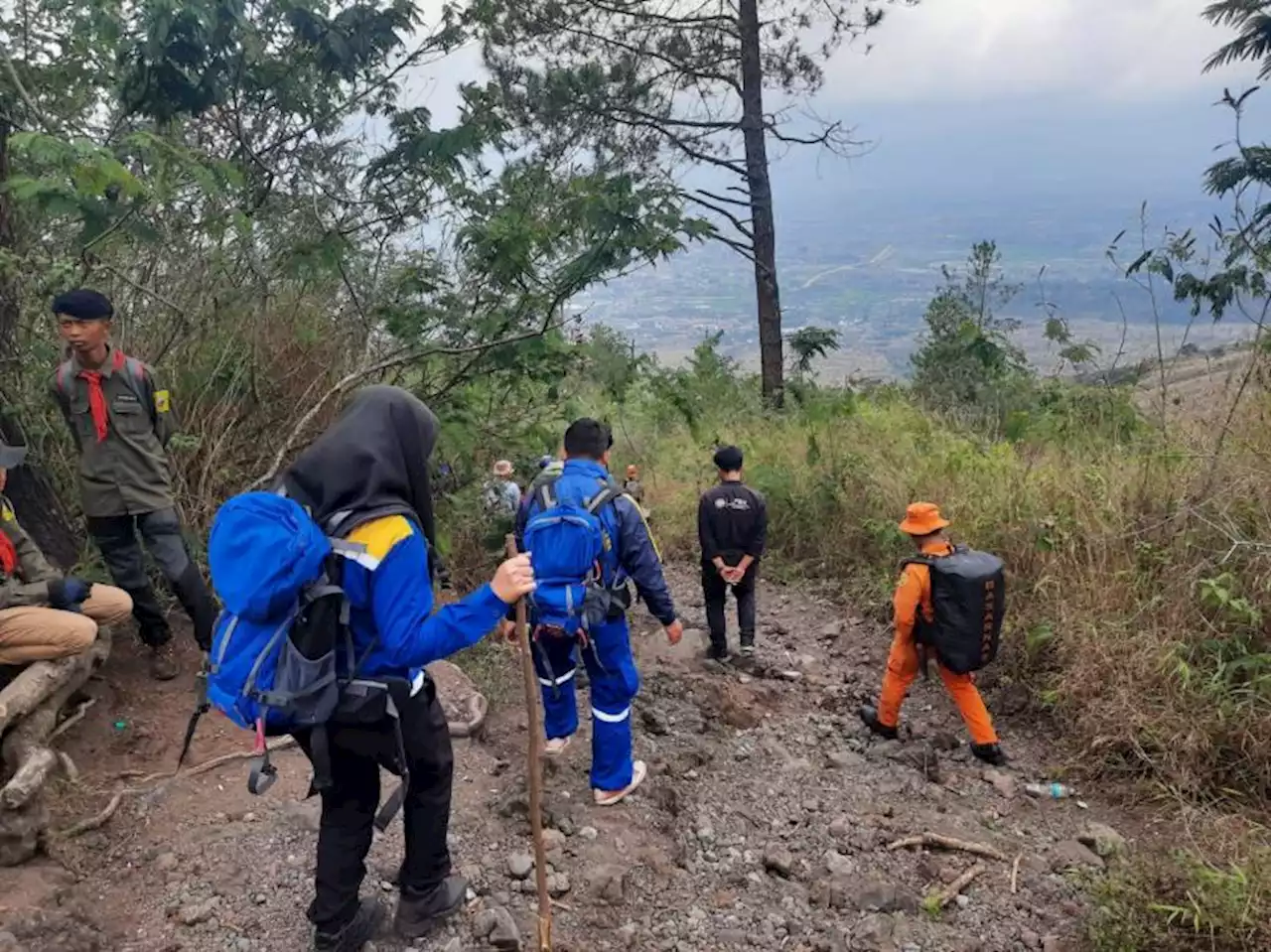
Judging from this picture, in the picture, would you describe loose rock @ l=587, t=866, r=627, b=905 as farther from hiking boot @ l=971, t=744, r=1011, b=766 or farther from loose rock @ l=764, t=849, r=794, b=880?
hiking boot @ l=971, t=744, r=1011, b=766

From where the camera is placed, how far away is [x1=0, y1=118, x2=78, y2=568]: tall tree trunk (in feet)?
15.0

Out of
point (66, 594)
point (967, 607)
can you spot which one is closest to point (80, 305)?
point (66, 594)

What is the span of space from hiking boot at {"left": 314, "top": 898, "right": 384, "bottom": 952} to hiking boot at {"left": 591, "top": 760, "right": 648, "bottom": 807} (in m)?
1.17

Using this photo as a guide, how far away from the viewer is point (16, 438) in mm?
4738

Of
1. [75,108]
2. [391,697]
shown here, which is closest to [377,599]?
[391,697]

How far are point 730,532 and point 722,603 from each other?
55 cm

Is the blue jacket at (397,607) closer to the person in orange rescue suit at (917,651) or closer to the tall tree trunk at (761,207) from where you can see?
the person in orange rescue suit at (917,651)

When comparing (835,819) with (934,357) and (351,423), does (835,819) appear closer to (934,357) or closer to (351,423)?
(351,423)

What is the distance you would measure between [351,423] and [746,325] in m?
15.5

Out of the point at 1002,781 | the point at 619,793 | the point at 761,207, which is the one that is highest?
the point at 761,207

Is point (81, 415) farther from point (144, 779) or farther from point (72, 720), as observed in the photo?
point (144, 779)

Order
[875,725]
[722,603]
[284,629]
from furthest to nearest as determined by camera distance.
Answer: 1. [722,603]
2. [875,725]
3. [284,629]

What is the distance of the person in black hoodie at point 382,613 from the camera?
99.3 inches

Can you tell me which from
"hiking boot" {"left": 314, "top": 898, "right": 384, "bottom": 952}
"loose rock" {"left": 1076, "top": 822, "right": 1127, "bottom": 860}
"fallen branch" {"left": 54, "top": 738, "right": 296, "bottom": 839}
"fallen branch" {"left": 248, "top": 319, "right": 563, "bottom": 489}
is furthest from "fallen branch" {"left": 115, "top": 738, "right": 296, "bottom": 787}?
"loose rock" {"left": 1076, "top": 822, "right": 1127, "bottom": 860}
